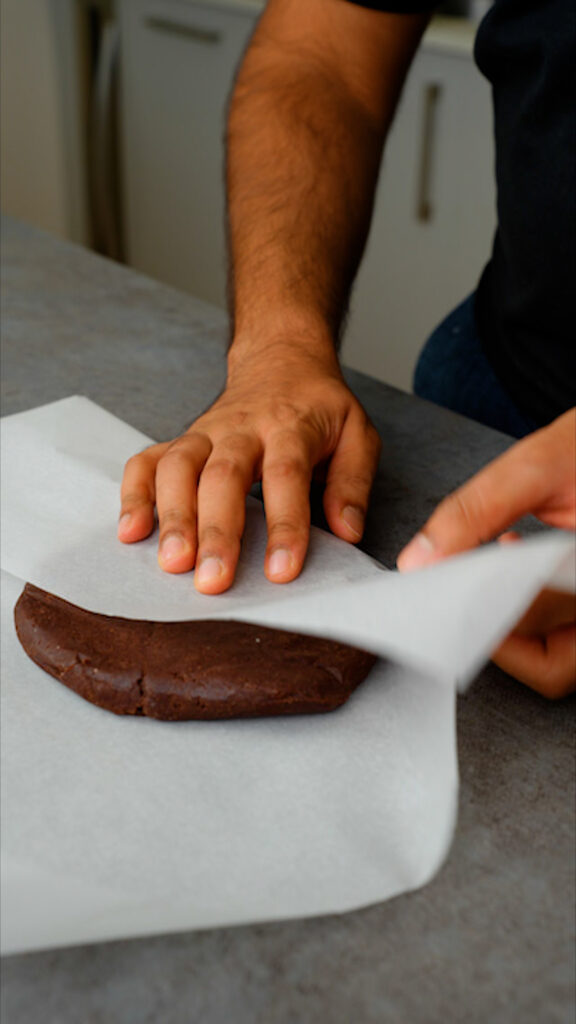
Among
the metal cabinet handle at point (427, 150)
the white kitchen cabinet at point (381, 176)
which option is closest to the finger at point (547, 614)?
the white kitchen cabinet at point (381, 176)

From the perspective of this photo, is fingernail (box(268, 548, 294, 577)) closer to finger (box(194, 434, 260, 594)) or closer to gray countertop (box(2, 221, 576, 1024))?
finger (box(194, 434, 260, 594))

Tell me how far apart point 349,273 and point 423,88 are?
145 cm

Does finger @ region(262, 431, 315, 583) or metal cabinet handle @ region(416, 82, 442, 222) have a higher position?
finger @ region(262, 431, 315, 583)

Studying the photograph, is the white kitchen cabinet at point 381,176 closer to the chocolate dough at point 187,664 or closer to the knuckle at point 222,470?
the knuckle at point 222,470

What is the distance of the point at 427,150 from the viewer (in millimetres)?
2381

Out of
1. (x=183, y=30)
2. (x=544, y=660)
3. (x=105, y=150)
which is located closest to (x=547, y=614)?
(x=544, y=660)

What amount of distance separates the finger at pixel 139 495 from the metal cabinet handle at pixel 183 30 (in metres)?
2.35

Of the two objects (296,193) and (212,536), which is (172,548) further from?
(296,193)

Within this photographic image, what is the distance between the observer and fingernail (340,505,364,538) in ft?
2.33

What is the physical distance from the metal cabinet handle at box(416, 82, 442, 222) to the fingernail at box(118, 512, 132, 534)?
1945 mm

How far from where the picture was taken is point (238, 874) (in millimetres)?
454

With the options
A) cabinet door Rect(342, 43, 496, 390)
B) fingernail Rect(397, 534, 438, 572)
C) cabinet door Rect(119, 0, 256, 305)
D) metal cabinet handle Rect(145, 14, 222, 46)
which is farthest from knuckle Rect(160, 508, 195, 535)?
metal cabinet handle Rect(145, 14, 222, 46)

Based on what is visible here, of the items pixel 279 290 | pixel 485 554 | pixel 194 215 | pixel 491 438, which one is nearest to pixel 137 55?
pixel 194 215

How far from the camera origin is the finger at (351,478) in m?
0.72
